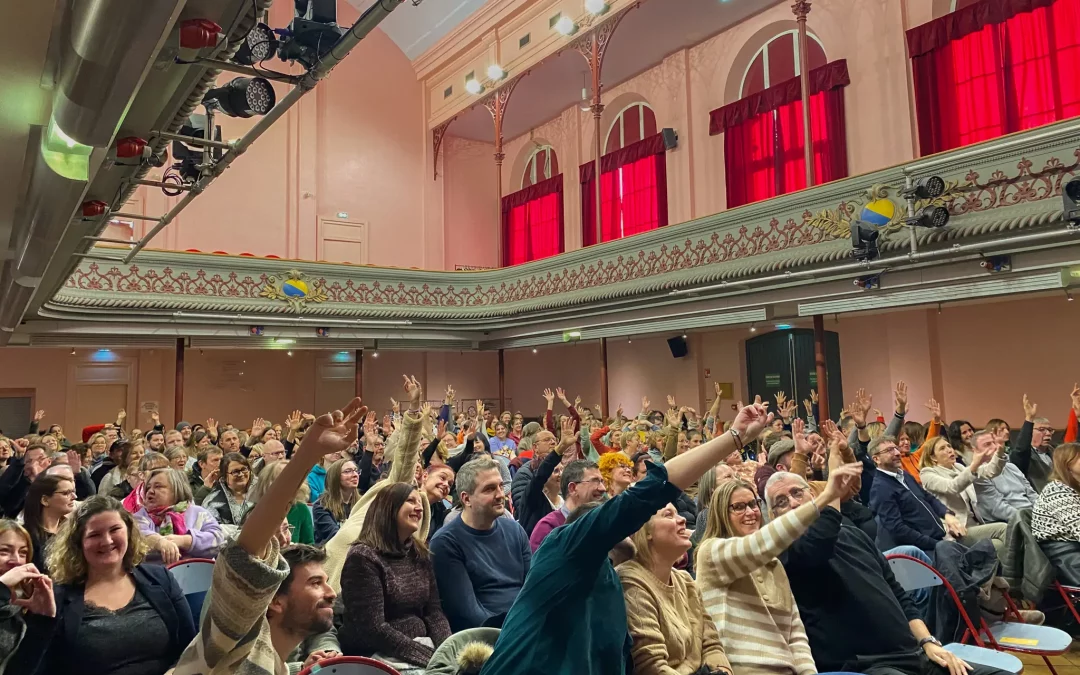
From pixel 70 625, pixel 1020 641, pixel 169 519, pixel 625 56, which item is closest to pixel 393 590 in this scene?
pixel 70 625

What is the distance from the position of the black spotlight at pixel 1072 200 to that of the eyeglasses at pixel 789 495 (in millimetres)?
5571

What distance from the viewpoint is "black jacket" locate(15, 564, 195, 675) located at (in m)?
1.95

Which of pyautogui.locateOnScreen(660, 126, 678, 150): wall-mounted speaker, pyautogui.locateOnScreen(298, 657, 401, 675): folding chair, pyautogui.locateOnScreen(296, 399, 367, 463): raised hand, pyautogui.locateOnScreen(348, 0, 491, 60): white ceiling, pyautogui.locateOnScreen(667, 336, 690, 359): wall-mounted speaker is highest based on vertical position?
pyautogui.locateOnScreen(348, 0, 491, 60): white ceiling

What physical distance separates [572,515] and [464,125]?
15.4 metres

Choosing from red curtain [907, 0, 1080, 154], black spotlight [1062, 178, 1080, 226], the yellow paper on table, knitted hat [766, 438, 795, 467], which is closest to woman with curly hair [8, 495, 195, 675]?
the yellow paper on table

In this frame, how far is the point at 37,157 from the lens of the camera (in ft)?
12.6

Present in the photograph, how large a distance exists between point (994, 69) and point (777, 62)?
346 cm

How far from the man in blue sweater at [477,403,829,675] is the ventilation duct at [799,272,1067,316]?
6806 millimetres

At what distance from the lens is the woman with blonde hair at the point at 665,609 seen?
203cm

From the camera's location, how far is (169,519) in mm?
3580

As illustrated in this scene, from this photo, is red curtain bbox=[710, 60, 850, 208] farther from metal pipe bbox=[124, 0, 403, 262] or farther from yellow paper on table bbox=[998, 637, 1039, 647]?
metal pipe bbox=[124, 0, 403, 262]

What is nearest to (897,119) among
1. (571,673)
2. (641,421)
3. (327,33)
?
(641,421)

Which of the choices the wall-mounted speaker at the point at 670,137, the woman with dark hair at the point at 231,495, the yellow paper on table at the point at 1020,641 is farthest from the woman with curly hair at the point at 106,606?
the wall-mounted speaker at the point at 670,137

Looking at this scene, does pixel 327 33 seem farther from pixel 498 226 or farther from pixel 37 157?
pixel 498 226
